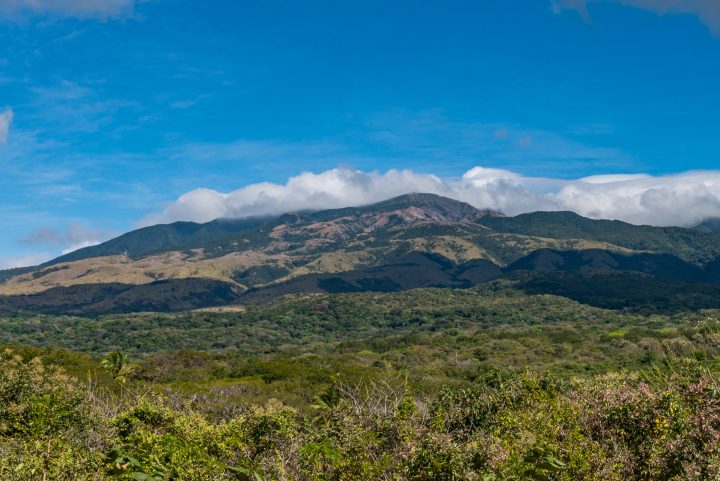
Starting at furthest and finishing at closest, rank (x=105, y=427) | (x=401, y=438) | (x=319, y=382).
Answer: (x=319, y=382) < (x=105, y=427) < (x=401, y=438)

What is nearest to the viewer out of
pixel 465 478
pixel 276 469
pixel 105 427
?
pixel 465 478

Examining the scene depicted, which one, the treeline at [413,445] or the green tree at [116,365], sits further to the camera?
the green tree at [116,365]

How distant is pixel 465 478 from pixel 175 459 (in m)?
8.24

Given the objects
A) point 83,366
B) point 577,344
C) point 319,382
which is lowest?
point 577,344

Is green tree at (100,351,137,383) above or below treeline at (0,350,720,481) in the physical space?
below

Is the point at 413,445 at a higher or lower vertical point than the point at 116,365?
higher

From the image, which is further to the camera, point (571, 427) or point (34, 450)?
point (571, 427)

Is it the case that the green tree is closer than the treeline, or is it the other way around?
the treeline

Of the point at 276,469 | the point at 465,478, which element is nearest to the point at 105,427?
the point at 276,469

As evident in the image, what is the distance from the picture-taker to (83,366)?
8925 cm

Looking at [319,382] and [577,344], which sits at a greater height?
[319,382]

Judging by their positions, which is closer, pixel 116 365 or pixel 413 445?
pixel 413 445

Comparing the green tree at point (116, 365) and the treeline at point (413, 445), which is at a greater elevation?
the treeline at point (413, 445)

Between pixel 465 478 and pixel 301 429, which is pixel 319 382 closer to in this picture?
pixel 301 429
